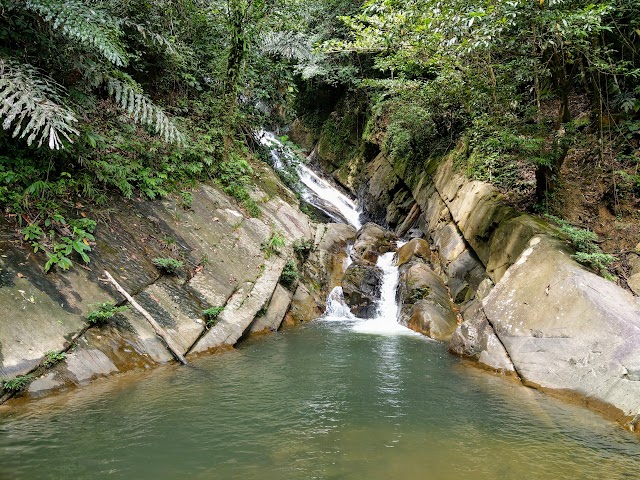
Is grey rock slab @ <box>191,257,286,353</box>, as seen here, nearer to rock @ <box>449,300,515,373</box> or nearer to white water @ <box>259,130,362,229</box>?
rock @ <box>449,300,515,373</box>

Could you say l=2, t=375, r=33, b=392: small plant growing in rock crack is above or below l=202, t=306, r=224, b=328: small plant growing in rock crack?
below

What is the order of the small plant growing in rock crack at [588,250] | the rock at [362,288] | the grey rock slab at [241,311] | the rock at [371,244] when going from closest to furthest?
the small plant growing in rock crack at [588,250]
the grey rock slab at [241,311]
the rock at [362,288]
the rock at [371,244]

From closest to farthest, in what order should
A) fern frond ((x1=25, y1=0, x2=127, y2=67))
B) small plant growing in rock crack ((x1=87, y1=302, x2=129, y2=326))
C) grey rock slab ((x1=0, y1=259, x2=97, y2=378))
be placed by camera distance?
grey rock slab ((x1=0, y1=259, x2=97, y2=378)) < fern frond ((x1=25, y1=0, x2=127, y2=67)) < small plant growing in rock crack ((x1=87, y1=302, x2=129, y2=326))

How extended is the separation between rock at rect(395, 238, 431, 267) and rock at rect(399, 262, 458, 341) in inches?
27.4

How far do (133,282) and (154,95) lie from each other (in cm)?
738

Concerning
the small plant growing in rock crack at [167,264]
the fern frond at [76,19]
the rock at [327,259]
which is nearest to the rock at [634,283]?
the rock at [327,259]

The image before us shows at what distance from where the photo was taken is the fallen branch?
21.4 ft

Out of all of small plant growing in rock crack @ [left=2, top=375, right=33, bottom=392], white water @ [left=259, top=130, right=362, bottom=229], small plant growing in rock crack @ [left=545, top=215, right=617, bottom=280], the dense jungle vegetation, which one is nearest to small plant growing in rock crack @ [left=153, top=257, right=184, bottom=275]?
the dense jungle vegetation

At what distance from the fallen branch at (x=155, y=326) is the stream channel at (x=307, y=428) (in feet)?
0.91

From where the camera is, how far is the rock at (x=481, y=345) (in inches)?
272

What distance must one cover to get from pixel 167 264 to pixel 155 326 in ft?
5.42

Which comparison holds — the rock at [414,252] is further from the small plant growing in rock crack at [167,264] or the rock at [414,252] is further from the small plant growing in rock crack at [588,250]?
the small plant growing in rock crack at [167,264]

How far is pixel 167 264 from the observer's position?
7859 millimetres

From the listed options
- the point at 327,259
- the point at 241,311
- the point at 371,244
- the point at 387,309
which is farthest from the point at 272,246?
the point at 371,244
